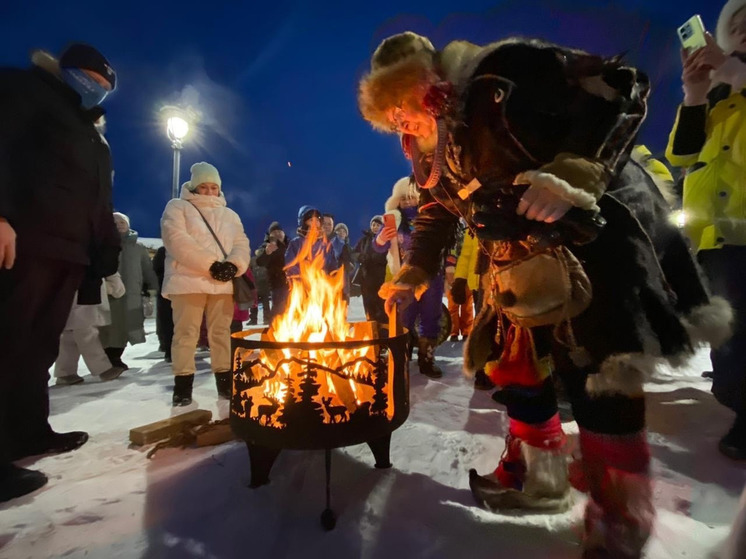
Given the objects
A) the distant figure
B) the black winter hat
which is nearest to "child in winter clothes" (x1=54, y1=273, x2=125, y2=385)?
the distant figure

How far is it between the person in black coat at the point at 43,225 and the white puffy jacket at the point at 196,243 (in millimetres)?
756

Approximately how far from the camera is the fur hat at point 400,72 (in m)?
1.72

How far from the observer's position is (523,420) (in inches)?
75.5

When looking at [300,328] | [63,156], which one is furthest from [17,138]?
[300,328]

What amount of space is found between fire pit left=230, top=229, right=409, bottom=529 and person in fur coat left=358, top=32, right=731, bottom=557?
27.8 inches

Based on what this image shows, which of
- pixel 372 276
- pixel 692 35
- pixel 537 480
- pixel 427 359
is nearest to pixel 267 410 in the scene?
pixel 537 480

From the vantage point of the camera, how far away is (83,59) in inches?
107

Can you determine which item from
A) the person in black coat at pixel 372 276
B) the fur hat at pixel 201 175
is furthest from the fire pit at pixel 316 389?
the person in black coat at pixel 372 276

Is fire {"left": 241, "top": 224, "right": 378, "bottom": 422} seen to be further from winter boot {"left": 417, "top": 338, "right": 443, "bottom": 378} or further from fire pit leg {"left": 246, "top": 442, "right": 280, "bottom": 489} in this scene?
winter boot {"left": 417, "top": 338, "right": 443, "bottom": 378}

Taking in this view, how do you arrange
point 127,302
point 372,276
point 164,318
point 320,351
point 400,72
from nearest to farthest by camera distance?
point 400,72, point 320,351, point 127,302, point 164,318, point 372,276

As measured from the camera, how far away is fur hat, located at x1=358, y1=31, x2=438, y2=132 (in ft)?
5.65

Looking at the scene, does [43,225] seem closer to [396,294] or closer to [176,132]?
[396,294]

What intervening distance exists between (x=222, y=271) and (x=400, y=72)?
8.67 feet

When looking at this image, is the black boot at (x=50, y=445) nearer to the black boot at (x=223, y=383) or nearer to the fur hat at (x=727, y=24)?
the black boot at (x=223, y=383)
